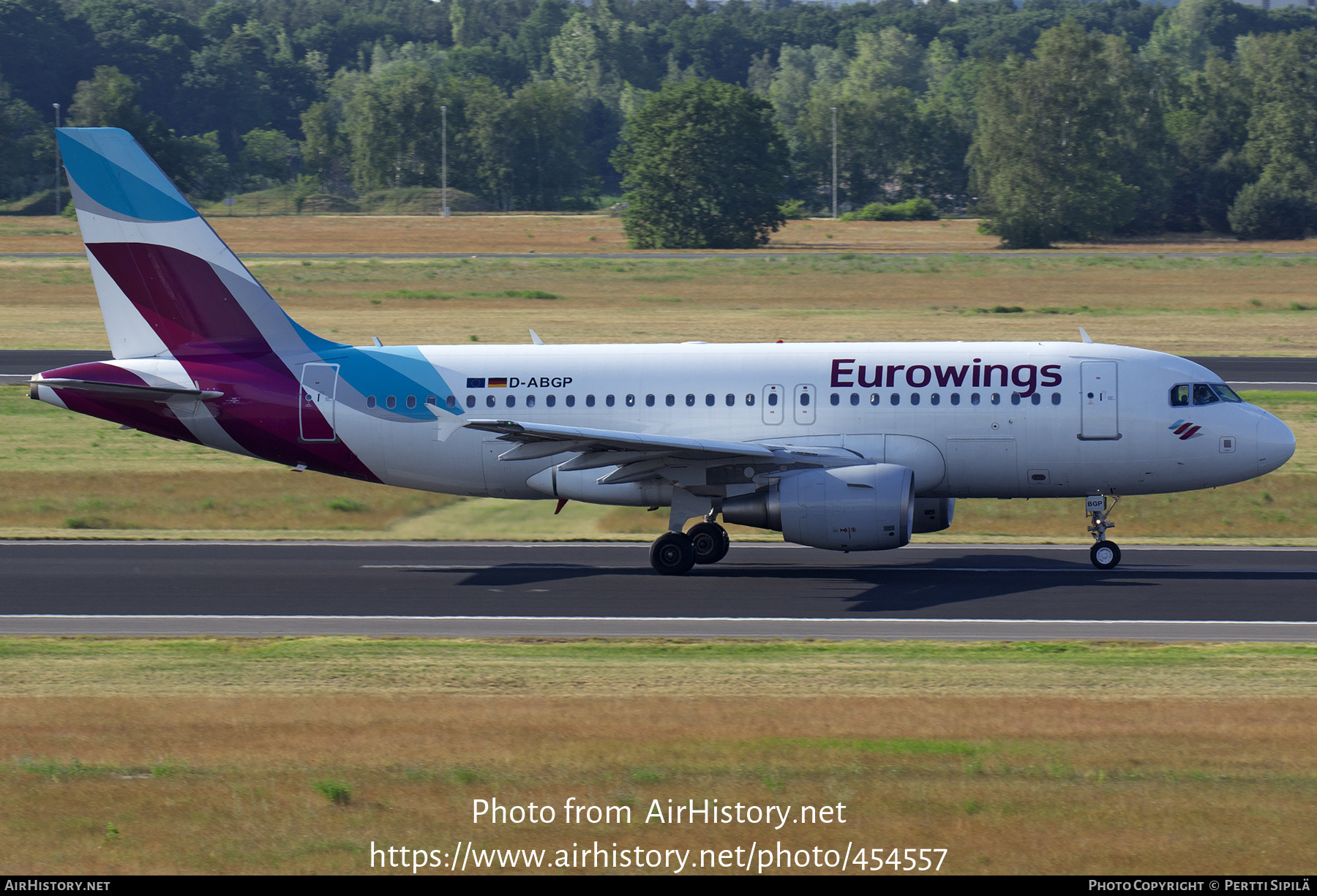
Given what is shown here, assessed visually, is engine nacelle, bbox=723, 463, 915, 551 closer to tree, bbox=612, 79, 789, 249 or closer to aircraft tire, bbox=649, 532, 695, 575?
aircraft tire, bbox=649, 532, 695, 575

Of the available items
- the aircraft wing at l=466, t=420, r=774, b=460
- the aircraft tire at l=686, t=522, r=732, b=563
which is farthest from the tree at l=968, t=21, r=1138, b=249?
the aircraft wing at l=466, t=420, r=774, b=460

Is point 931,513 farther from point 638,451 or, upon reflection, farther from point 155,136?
point 155,136

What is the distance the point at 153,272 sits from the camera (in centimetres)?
2967

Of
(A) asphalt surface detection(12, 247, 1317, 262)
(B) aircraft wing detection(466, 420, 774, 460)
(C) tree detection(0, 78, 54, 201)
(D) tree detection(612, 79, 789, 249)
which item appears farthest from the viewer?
(C) tree detection(0, 78, 54, 201)

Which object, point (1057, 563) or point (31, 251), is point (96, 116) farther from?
point (1057, 563)

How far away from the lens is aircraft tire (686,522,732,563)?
29219mm

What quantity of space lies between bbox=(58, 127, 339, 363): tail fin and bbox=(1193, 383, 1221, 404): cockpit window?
17.5 m

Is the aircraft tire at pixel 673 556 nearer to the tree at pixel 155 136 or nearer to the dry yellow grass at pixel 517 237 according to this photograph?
the dry yellow grass at pixel 517 237

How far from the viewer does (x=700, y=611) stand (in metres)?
25.0

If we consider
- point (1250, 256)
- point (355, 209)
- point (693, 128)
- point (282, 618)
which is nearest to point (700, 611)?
point (282, 618)

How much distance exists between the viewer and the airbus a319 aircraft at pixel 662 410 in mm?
27781

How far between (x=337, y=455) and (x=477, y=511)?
584cm

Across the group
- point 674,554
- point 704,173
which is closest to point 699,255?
point 704,173

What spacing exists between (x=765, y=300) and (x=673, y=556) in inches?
2095
